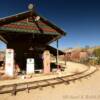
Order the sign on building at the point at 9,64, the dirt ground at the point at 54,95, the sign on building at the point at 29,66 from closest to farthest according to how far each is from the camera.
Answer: the dirt ground at the point at 54,95, the sign on building at the point at 9,64, the sign on building at the point at 29,66

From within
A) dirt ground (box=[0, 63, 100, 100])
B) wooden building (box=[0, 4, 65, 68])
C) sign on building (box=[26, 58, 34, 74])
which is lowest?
dirt ground (box=[0, 63, 100, 100])

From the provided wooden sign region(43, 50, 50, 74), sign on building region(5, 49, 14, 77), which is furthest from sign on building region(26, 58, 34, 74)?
sign on building region(5, 49, 14, 77)

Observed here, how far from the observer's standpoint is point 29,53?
26.1 meters

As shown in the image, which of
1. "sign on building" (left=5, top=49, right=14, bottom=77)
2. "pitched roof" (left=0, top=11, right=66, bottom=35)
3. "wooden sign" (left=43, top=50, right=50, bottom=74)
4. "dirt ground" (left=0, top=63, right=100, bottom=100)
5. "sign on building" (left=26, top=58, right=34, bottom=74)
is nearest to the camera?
"dirt ground" (left=0, top=63, right=100, bottom=100)

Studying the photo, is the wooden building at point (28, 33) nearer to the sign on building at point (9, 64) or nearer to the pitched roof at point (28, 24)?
the pitched roof at point (28, 24)

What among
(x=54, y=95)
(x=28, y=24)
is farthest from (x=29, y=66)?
(x=54, y=95)

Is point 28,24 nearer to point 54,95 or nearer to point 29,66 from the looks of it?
point 29,66

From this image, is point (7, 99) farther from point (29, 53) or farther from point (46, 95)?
point (29, 53)

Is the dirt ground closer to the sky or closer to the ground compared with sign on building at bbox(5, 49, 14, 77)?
closer to the ground

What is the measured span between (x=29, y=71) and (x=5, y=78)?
4.17 m

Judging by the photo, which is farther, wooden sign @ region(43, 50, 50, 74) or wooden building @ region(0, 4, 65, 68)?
wooden sign @ region(43, 50, 50, 74)

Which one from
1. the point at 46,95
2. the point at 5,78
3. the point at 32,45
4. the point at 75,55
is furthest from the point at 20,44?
the point at 75,55

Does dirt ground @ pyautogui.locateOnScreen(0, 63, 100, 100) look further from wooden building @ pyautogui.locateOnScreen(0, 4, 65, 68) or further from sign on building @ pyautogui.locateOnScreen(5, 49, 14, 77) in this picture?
wooden building @ pyautogui.locateOnScreen(0, 4, 65, 68)

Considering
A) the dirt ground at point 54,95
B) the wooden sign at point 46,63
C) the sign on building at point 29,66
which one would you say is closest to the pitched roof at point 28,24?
the wooden sign at point 46,63
